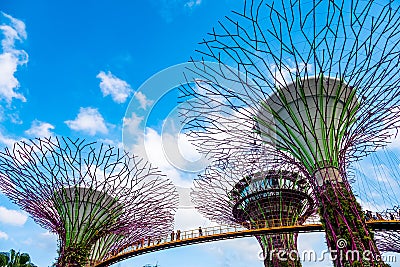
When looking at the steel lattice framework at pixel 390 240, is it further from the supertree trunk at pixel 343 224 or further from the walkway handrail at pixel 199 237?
the supertree trunk at pixel 343 224

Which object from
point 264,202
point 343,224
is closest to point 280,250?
point 264,202

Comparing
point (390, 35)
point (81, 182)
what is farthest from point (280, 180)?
point (390, 35)

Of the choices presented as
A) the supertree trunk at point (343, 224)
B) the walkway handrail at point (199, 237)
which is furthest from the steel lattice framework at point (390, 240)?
the supertree trunk at point (343, 224)

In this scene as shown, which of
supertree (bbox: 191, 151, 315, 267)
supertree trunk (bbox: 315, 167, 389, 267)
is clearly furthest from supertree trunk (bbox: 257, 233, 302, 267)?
supertree trunk (bbox: 315, 167, 389, 267)

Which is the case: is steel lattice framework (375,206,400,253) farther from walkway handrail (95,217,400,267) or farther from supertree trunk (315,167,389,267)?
supertree trunk (315,167,389,267)

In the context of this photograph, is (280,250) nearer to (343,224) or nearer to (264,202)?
(264,202)

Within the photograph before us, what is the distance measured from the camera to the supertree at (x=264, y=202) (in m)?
24.4

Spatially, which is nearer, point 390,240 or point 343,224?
point 343,224

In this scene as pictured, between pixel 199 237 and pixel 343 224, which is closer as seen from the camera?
pixel 343 224

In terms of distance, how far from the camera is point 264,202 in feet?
85.5

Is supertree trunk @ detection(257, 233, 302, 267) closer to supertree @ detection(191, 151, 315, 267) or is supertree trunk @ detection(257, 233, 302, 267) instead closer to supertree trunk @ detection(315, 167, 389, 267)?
supertree @ detection(191, 151, 315, 267)

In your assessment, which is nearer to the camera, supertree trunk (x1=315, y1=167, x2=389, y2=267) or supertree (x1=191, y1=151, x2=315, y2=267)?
supertree trunk (x1=315, y1=167, x2=389, y2=267)

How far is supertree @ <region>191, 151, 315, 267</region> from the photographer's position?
24423 millimetres

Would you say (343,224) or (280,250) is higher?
(280,250)
